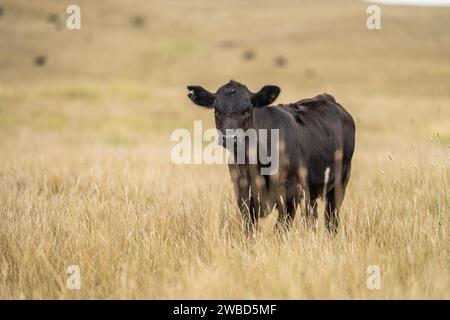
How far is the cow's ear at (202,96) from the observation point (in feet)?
20.3

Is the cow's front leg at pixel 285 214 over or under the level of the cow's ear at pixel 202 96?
under

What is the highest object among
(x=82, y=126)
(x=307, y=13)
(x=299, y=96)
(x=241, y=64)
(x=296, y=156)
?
(x=307, y=13)

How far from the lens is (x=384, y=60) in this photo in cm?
4931

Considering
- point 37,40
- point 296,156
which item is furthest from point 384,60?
point 296,156

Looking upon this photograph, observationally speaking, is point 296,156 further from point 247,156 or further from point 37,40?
point 37,40

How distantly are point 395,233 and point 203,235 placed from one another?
1943mm

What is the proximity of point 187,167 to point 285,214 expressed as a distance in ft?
19.6

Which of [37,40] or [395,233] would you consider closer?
[395,233]

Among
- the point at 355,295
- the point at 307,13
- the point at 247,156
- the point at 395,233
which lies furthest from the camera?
the point at 307,13

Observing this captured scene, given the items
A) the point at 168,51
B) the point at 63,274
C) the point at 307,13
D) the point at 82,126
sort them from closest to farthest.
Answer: the point at 63,274 < the point at 82,126 < the point at 168,51 < the point at 307,13

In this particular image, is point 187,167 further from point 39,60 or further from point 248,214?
point 39,60

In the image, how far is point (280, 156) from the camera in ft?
19.7

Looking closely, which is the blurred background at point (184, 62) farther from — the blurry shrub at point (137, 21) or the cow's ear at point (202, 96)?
the cow's ear at point (202, 96)

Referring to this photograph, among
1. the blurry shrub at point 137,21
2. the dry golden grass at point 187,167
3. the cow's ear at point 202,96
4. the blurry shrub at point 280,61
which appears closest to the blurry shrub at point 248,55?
the dry golden grass at point 187,167
